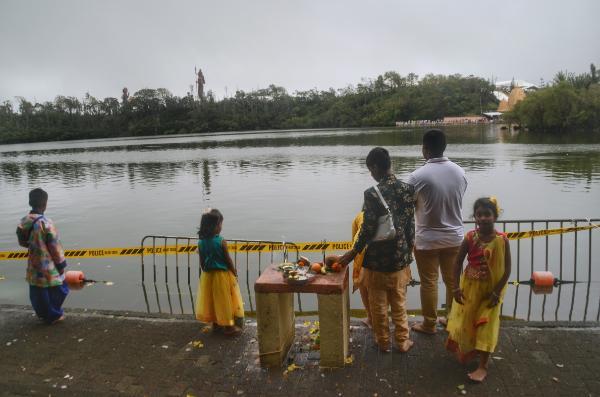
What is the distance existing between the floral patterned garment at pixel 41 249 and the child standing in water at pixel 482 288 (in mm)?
4450

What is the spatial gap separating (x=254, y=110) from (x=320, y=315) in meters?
151

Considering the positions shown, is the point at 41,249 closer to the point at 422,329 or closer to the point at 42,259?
the point at 42,259

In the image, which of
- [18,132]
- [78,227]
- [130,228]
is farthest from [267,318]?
[18,132]

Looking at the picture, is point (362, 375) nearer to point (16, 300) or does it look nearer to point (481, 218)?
point (481, 218)

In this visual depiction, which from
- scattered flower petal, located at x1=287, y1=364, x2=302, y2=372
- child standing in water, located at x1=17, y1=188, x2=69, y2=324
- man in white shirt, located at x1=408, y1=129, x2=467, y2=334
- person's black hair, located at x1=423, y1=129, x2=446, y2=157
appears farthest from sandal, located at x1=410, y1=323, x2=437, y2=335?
child standing in water, located at x1=17, y1=188, x2=69, y2=324

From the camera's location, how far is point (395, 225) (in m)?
4.15

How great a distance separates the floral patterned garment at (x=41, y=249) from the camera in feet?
17.5

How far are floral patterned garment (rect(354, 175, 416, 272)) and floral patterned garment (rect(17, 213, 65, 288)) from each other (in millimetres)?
3597

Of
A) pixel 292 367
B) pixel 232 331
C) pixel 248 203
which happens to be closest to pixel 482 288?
pixel 292 367

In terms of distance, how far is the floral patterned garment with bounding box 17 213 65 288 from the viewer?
5.35 metres

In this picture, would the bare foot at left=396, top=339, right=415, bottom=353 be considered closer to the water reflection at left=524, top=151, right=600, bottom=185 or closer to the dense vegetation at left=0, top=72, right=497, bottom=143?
the water reflection at left=524, top=151, right=600, bottom=185

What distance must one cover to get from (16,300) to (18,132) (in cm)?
13232

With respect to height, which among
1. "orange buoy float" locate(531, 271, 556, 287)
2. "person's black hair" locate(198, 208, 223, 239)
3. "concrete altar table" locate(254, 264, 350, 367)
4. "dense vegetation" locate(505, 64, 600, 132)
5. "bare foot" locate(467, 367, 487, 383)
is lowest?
"orange buoy float" locate(531, 271, 556, 287)

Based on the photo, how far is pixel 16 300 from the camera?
8469 millimetres
